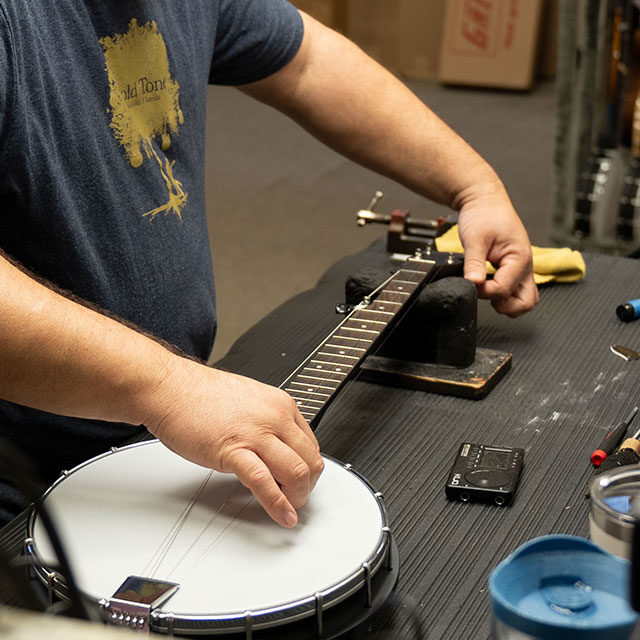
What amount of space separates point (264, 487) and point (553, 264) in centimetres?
76

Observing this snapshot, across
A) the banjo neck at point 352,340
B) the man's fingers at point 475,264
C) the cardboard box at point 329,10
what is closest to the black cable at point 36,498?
the banjo neck at point 352,340

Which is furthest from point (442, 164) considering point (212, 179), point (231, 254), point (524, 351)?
point (212, 179)

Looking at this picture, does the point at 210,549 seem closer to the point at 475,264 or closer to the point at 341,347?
the point at 341,347

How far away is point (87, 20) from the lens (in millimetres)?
1045

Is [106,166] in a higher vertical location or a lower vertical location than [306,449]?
higher

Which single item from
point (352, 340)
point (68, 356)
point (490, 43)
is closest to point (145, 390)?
point (68, 356)

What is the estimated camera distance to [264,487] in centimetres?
73

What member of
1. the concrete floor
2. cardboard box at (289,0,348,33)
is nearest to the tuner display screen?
the concrete floor

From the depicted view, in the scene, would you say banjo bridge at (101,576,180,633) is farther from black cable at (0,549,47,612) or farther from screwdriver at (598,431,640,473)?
screwdriver at (598,431,640,473)

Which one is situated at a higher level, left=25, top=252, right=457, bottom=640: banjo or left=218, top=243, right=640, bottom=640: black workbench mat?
left=25, top=252, right=457, bottom=640: banjo

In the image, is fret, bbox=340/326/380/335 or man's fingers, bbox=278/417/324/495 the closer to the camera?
man's fingers, bbox=278/417/324/495

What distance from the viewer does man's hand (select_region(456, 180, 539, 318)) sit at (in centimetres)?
121

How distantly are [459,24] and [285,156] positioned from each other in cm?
140

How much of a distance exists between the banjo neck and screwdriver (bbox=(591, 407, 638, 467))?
0.25 metres
